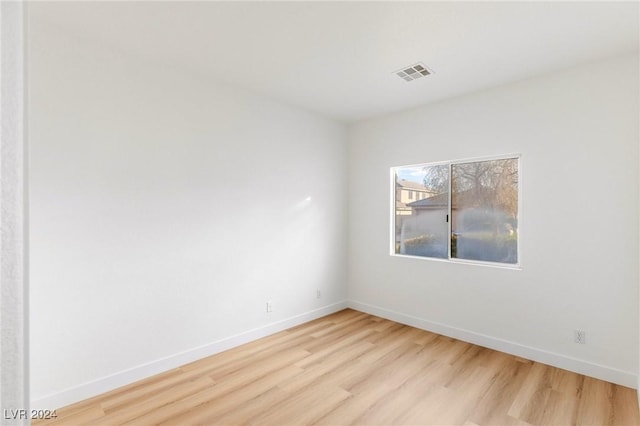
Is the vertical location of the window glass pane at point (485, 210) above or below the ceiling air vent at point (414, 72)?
below

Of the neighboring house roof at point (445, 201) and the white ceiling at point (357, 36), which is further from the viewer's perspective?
the neighboring house roof at point (445, 201)

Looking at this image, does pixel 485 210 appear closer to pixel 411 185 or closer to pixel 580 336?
pixel 411 185

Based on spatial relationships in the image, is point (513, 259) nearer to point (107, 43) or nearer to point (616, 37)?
point (616, 37)

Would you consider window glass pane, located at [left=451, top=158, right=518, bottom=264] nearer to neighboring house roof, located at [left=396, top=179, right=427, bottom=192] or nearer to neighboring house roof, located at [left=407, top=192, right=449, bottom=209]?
neighboring house roof, located at [left=407, top=192, right=449, bottom=209]

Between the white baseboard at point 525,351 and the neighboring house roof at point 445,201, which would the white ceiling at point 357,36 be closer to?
the neighboring house roof at point 445,201

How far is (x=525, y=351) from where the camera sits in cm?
295

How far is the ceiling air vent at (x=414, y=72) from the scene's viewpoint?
9.07ft

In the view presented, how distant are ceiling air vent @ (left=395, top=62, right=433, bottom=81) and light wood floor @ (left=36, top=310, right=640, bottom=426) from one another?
2.76 m

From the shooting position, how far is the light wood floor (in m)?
2.11

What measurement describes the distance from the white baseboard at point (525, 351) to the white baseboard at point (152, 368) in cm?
136

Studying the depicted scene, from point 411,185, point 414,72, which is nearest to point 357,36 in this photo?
point 414,72

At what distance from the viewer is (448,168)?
142 inches
